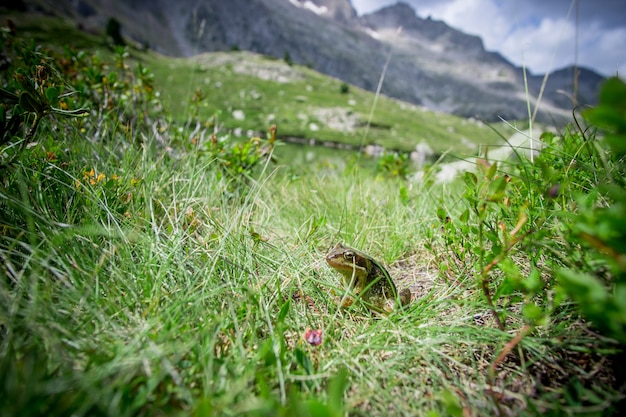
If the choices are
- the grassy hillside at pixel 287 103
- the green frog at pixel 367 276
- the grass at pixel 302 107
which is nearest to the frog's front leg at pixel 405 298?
the green frog at pixel 367 276

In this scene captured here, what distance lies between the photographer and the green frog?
1601 millimetres

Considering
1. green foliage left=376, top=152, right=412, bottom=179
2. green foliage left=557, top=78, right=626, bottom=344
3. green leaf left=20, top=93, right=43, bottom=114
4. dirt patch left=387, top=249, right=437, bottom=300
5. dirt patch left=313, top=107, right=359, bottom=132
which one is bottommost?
dirt patch left=313, top=107, right=359, bottom=132

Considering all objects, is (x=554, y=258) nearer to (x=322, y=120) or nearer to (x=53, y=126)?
(x=53, y=126)

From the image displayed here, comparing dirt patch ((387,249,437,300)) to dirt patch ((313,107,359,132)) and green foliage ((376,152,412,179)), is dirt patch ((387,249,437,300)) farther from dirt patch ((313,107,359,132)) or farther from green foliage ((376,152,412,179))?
dirt patch ((313,107,359,132))

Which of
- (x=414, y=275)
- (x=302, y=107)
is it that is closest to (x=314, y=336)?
(x=414, y=275)

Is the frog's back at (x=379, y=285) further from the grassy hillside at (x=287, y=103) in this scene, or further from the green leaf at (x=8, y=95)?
the grassy hillside at (x=287, y=103)

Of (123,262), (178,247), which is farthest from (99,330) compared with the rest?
(178,247)

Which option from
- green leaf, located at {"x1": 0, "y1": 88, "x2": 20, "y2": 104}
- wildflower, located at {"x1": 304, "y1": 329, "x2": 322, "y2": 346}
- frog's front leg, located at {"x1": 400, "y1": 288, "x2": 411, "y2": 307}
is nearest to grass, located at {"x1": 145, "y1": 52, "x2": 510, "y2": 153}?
frog's front leg, located at {"x1": 400, "y1": 288, "x2": 411, "y2": 307}

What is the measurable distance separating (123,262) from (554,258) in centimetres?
196

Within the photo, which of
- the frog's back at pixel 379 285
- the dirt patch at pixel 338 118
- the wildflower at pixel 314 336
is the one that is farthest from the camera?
the dirt patch at pixel 338 118

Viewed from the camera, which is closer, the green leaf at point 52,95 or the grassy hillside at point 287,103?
the green leaf at point 52,95

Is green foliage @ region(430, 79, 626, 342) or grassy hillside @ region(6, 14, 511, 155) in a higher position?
green foliage @ region(430, 79, 626, 342)

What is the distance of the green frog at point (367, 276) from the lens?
63.0 inches

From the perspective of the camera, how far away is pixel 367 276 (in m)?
1.73
